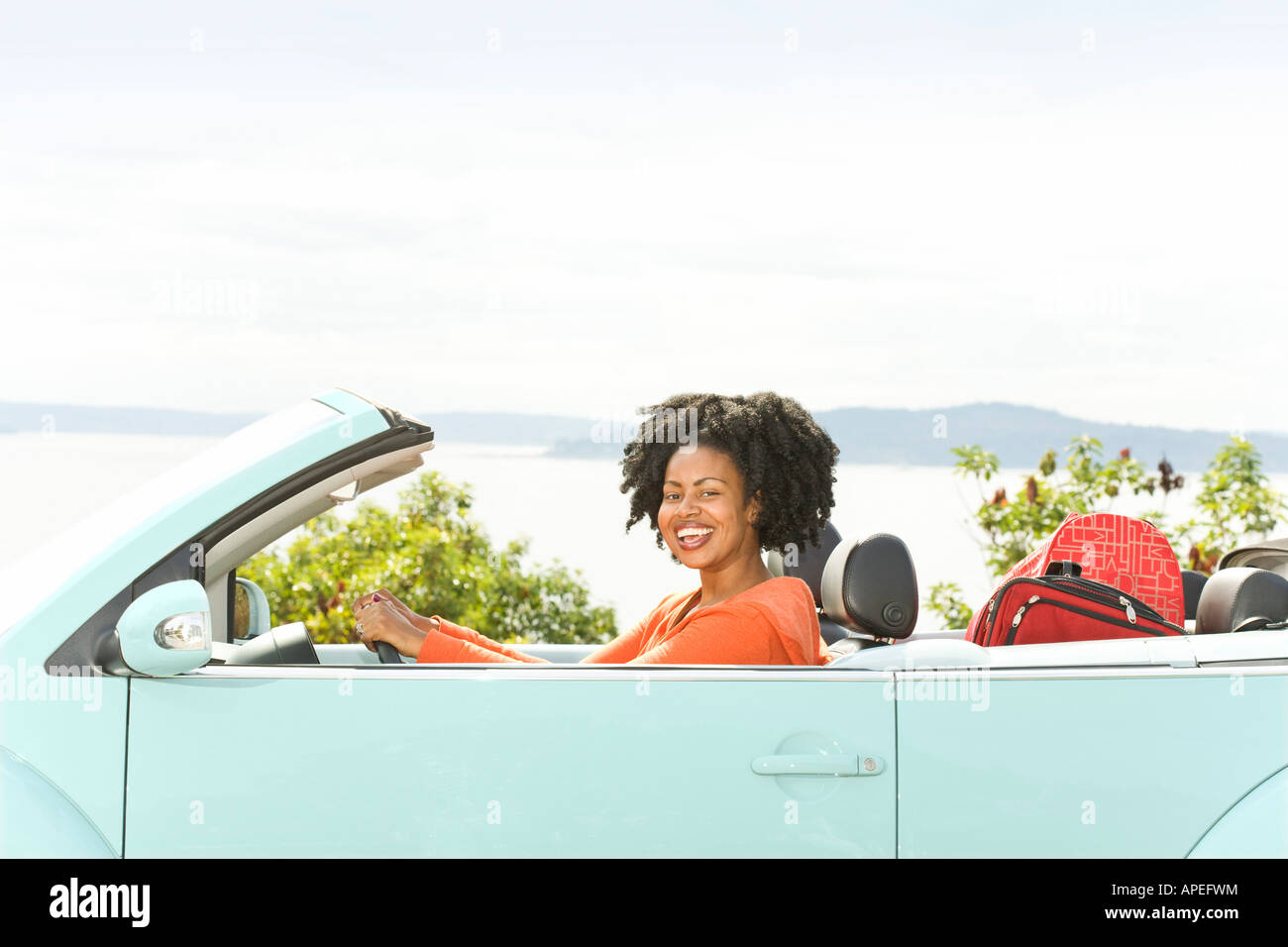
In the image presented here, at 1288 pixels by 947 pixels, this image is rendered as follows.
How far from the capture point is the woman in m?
2.87

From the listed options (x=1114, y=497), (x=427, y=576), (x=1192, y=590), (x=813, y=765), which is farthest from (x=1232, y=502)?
(x=813, y=765)

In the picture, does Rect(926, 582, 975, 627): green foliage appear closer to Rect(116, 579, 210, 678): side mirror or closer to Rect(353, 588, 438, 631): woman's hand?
Rect(353, 588, 438, 631): woman's hand

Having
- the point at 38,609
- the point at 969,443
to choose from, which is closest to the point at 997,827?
the point at 38,609

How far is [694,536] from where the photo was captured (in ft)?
10.1

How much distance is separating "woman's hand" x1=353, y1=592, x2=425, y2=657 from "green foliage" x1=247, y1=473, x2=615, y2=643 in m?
4.28

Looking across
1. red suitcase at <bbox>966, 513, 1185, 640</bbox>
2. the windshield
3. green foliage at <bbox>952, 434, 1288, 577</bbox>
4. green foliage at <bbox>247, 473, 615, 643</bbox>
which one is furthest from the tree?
the windshield

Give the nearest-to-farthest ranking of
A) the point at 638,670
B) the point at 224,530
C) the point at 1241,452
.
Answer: the point at 638,670
the point at 224,530
the point at 1241,452

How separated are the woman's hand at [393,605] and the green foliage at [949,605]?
4.85 meters

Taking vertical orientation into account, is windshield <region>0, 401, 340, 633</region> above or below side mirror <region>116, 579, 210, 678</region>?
above

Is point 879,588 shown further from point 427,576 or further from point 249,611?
point 427,576

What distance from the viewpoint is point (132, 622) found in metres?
2.32

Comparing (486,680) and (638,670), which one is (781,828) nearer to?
(638,670)

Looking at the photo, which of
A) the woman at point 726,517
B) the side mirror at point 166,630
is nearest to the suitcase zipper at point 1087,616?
the woman at point 726,517

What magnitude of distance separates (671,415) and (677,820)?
1155 mm
